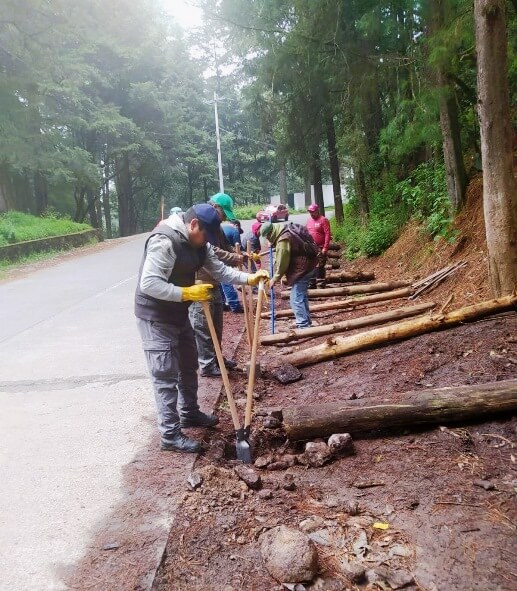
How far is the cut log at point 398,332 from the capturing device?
211 inches

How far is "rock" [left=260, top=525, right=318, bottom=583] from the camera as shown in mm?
2492

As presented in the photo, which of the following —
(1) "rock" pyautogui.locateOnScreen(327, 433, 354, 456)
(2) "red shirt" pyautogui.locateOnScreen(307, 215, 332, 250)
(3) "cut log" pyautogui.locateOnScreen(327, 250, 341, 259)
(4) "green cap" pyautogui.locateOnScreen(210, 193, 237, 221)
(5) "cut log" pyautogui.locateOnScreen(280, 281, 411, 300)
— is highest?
(4) "green cap" pyautogui.locateOnScreen(210, 193, 237, 221)

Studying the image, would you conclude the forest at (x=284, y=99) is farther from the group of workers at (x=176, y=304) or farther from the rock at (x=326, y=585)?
the rock at (x=326, y=585)

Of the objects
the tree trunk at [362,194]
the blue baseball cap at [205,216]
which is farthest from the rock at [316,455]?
the tree trunk at [362,194]

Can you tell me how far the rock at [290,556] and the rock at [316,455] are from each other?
949 mm

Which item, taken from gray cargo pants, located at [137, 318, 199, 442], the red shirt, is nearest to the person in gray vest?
gray cargo pants, located at [137, 318, 199, 442]

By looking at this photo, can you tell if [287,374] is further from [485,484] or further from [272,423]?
[485,484]

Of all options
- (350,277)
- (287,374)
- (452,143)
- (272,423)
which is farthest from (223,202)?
(452,143)

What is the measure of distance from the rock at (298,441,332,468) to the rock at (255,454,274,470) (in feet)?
0.77

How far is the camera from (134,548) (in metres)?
2.73

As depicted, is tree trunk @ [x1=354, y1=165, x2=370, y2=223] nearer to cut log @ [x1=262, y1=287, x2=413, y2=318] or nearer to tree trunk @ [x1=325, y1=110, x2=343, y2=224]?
tree trunk @ [x1=325, y1=110, x2=343, y2=224]

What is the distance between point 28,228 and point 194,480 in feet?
64.9

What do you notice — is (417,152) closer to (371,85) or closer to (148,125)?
(371,85)

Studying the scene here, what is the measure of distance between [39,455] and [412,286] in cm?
664
